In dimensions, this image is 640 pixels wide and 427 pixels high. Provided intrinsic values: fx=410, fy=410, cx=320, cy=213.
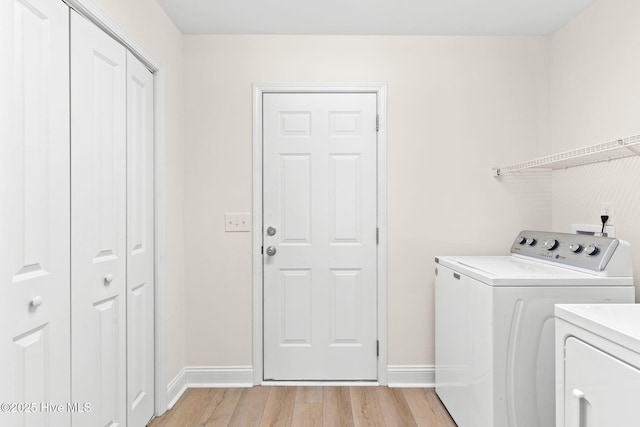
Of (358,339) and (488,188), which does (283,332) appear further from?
(488,188)

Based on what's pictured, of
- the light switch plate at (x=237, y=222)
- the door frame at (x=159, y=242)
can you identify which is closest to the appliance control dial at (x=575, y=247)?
the light switch plate at (x=237, y=222)

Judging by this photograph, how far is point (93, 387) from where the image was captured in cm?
166

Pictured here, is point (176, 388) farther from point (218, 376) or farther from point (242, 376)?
point (242, 376)

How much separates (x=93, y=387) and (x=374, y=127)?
82.6 inches

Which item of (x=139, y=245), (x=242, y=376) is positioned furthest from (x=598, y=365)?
(x=242, y=376)

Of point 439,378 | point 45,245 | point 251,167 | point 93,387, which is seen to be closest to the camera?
point 45,245

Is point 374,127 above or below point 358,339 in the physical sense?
above

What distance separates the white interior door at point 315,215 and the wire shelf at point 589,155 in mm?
911

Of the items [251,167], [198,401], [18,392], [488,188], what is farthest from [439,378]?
[18,392]

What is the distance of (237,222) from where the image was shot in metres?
2.71

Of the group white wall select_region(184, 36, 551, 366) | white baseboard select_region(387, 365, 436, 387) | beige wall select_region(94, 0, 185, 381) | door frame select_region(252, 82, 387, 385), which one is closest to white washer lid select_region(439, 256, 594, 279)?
white wall select_region(184, 36, 551, 366)

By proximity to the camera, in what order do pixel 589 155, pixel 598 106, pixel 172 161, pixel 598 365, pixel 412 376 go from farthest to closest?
pixel 412 376 → pixel 172 161 → pixel 598 106 → pixel 589 155 → pixel 598 365

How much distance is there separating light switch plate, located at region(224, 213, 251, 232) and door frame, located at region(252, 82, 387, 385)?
5 centimetres

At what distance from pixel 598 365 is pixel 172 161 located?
7.52ft
